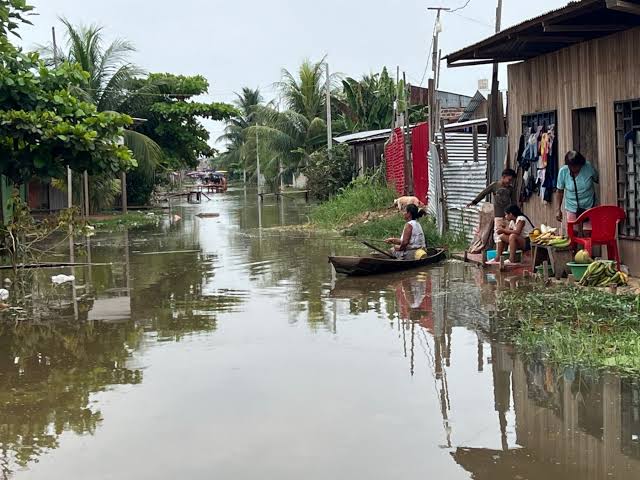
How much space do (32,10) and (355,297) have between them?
656 centimetres

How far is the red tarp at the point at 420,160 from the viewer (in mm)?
22147

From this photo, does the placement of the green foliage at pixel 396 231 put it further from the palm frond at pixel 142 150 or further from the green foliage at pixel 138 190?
the green foliage at pixel 138 190

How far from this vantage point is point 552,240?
1208 cm

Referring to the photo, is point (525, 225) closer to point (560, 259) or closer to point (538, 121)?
point (538, 121)

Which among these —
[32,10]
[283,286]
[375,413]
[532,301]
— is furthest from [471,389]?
[32,10]

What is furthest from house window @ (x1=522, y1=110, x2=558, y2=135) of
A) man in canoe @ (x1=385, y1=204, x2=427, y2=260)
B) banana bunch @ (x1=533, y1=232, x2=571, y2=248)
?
man in canoe @ (x1=385, y1=204, x2=427, y2=260)

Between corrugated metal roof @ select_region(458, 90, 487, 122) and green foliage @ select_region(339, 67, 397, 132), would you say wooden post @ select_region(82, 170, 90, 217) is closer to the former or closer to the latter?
green foliage @ select_region(339, 67, 397, 132)

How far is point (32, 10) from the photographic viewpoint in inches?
539

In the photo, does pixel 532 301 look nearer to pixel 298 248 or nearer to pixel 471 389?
pixel 471 389

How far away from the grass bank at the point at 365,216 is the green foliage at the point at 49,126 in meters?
7.20

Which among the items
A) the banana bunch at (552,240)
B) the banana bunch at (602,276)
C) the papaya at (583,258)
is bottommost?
the banana bunch at (602,276)

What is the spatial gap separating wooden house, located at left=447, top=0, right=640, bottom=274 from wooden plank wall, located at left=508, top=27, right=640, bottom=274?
0.01 metres

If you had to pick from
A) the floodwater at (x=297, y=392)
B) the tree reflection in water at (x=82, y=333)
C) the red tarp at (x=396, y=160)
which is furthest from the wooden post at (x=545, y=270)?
the red tarp at (x=396, y=160)

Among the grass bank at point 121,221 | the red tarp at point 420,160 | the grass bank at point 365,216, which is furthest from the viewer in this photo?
the grass bank at point 121,221
